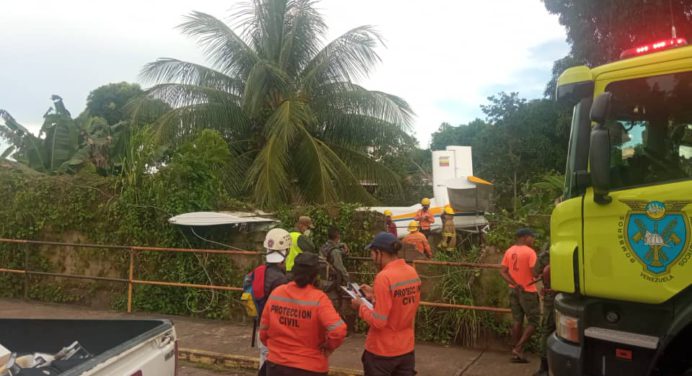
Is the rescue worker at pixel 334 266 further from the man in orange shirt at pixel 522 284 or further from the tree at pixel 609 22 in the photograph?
the tree at pixel 609 22

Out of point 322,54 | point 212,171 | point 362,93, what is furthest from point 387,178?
point 212,171

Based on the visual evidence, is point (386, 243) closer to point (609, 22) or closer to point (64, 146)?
point (609, 22)

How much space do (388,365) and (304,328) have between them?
71 cm

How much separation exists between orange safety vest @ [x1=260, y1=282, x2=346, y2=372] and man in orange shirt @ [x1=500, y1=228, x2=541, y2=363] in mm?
3555

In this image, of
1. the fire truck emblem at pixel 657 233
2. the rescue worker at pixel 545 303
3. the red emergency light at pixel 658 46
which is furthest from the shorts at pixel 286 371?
the red emergency light at pixel 658 46

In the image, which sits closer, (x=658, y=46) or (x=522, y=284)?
(x=658, y=46)

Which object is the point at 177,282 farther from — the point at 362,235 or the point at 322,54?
the point at 322,54

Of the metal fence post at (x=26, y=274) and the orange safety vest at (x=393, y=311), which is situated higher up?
the orange safety vest at (x=393, y=311)

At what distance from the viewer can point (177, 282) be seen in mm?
10312

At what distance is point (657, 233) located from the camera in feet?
11.2

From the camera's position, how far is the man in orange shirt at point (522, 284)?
266 inches

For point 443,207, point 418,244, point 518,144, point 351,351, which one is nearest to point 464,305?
point 351,351

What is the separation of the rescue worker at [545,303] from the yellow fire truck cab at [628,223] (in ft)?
6.82

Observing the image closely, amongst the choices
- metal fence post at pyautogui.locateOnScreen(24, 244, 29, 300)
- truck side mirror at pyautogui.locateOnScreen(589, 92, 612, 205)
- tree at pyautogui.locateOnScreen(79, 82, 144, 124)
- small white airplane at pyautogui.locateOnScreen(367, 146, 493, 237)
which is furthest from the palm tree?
tree at pyautogui.locateOnScreen(79, 82, 144, 124)
